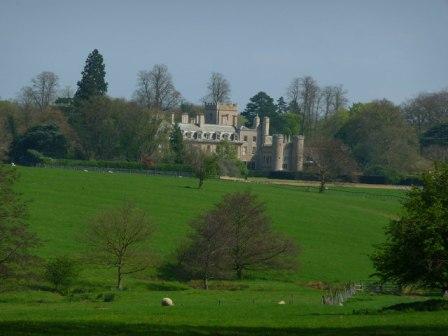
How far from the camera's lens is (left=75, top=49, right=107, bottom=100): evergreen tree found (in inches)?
5694

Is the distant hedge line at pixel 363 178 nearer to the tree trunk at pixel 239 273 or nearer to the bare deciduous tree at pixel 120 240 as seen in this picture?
the tree trunk at pixel 239 273

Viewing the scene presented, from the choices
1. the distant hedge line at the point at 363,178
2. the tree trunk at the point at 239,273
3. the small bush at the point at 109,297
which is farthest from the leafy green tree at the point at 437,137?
the small bush at the point at 109,297

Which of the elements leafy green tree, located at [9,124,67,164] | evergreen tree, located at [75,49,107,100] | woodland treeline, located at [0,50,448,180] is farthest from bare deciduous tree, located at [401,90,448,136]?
leafy green tree, located at [9,124,67,164]

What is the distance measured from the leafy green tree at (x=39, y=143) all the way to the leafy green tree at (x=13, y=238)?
2810 inches

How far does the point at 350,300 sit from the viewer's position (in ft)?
156

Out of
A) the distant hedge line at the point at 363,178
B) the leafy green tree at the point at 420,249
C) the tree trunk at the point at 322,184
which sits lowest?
the leafy green tree at the point at 420,249

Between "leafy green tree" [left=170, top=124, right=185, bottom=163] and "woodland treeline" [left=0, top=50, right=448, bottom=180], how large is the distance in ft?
0.60

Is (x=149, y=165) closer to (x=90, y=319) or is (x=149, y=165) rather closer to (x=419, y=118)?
(x=419, y=118)

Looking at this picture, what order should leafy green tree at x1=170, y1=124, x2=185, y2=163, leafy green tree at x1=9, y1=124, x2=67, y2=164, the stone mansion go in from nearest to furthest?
leafy green tree at x1=9, y1=124, x2=67, y2=164 → leafy green tree at x1=170, y1=124, x2=185, y2=163 → the stone mansion

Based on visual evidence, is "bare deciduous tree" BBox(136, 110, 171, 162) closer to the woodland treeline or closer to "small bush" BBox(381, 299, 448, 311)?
the woodland treeline

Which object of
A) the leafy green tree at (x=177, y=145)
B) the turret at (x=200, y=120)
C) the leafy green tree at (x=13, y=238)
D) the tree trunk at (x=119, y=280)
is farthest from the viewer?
the turret at (x=200, y=120)

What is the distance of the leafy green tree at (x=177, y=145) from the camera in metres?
128

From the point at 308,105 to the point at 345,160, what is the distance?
72.7 metres

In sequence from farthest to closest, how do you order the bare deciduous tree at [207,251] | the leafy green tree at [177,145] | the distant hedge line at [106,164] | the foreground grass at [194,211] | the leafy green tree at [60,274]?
the leafy green tree at [177,145] → the distant hedge line at [106,164] → the foreground grass at [194,211] → the bare deciduous tree at [207,251] → the leafy green tree at [60,274]
